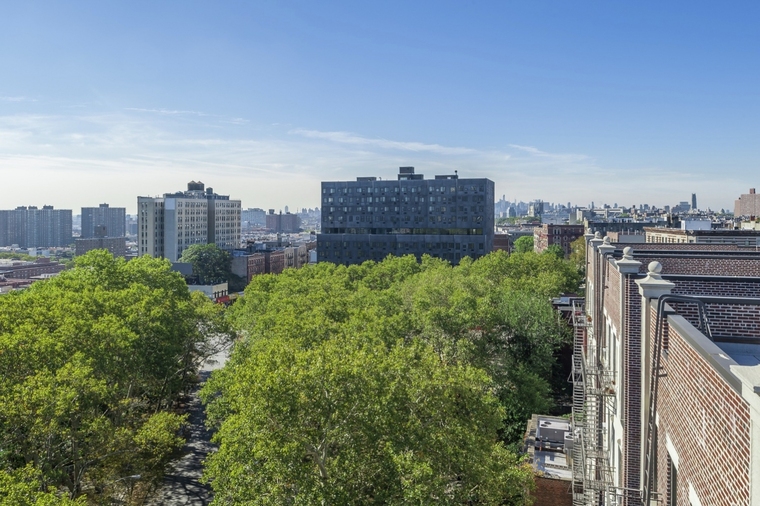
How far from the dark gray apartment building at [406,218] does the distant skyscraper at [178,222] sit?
43780 mm

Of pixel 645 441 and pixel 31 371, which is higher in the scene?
pixel 645 441

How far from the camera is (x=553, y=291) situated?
52.5 meters

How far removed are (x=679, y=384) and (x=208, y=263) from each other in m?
120

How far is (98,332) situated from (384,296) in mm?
21705

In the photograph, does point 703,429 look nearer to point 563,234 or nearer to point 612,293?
point 612,293

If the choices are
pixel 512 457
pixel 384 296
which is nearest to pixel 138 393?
pixel 384 296

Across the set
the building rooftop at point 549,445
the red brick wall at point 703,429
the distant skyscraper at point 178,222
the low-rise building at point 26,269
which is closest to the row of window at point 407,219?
the distant skyscraper at point 178,222

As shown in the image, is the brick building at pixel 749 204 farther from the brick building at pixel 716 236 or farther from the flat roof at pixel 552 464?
the flat roof at pixel 552 464

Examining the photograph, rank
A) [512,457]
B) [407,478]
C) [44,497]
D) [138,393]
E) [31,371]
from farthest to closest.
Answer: [138,393] < [31,371] < [512,457] < [407,478] < [44,497]

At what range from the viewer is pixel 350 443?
17797 mm

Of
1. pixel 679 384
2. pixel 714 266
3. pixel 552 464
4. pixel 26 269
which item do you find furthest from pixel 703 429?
pixel 26 269

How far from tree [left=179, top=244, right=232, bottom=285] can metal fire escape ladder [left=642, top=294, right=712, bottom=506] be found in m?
117

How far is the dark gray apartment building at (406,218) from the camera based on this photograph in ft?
339

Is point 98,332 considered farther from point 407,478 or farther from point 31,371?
point 407,478
